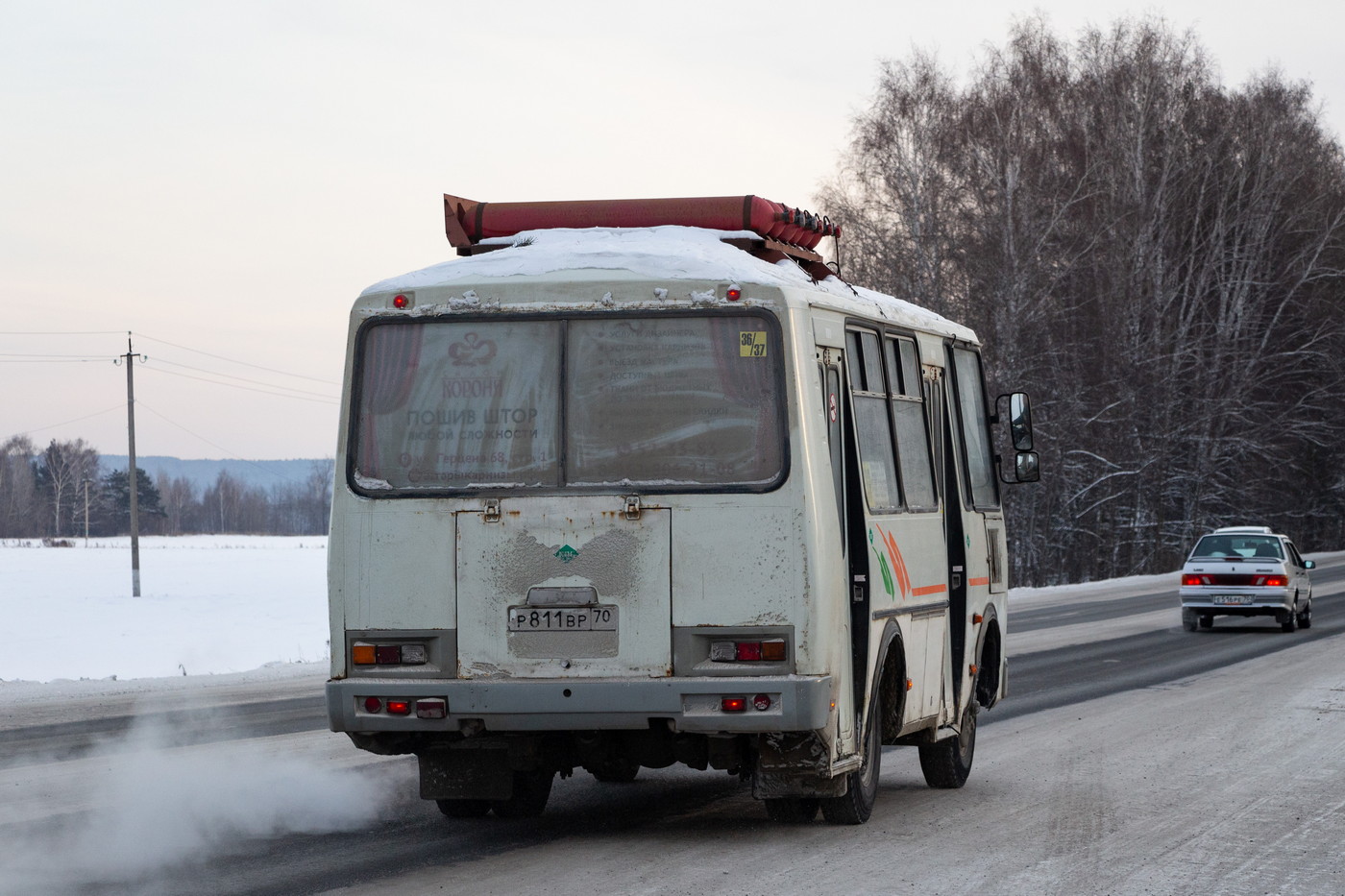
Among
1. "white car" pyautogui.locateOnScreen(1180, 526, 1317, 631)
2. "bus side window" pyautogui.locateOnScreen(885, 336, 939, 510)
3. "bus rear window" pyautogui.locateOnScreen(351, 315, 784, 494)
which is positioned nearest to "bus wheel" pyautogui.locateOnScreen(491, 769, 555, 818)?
"bus rear window" pyautogui.locateOnScreen(351, 315, 784, 494)

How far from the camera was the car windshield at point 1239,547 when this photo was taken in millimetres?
25938

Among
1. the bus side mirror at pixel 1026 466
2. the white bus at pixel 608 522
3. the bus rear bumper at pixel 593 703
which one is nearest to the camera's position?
the bus rear bumper at pixel 593 703

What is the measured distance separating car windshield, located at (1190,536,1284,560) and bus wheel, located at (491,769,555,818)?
19.0 meters

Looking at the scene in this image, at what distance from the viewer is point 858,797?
27.0 feet

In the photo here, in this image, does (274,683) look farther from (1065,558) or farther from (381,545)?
(1065,558)

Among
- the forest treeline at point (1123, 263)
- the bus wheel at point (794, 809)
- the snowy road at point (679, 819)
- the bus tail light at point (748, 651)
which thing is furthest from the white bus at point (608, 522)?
the forest treeline at point (1123, 263)

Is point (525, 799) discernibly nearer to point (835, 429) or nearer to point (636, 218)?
point (835, 429)

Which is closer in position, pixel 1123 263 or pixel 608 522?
pixel 608 522

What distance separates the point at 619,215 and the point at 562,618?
7.04 ft

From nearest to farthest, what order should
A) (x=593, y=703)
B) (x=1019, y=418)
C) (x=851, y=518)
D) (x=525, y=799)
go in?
1. (x=593, y=703)
2. (x=851, y=518)
3. (x=525, y=799)
4. (x=1019, y=418)

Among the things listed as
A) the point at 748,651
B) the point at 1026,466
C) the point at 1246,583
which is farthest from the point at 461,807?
the point at 1246,583

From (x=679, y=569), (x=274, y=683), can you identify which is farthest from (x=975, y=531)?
(x=274, y=683)

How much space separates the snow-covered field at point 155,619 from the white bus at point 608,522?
1209cm

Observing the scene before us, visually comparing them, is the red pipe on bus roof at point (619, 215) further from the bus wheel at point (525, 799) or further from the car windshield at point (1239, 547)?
the car windshield at point (1239, 547)
